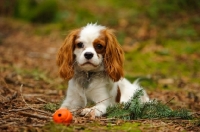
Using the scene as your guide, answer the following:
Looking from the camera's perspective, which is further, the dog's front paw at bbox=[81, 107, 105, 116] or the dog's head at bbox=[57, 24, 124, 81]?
the dog's head at bbox=[57, 24, 124, 81]

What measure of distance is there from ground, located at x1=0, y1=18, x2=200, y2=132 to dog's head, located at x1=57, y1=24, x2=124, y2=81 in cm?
57

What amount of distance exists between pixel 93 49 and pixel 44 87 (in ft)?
6.76

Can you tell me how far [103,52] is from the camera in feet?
15.1

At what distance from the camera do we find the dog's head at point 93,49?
4.48 m

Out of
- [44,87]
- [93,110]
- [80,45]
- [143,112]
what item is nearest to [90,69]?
[80,45]

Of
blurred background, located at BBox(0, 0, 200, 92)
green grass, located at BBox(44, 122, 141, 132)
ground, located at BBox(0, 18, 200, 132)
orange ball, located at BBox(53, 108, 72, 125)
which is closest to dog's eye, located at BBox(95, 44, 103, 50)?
ground, located at BBox(0, 18, 200, 132)

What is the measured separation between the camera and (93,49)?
4.43 metres

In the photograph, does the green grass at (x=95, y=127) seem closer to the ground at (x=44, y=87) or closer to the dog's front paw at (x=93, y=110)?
the ground at (x=44, y=87)

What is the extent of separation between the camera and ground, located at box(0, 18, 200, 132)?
363cm

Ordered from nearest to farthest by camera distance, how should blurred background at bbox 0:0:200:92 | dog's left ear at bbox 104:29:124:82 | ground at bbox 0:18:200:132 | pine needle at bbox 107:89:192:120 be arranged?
ground at bbox 0:18:200:132 < pine needle at bbox 107:89:192:120 < dog's left ear at bbox 104:29:124:82 < blurred background at bbox 0:0:200:92

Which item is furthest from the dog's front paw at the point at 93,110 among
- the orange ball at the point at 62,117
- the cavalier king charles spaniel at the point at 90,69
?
the orange ball at the point at 62,117

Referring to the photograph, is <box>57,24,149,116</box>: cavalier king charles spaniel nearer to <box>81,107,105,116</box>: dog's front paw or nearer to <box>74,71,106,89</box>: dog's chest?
<box>74,71,106,89</box>: dog's chest

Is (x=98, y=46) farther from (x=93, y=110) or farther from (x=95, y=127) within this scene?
(x=95, y=127)

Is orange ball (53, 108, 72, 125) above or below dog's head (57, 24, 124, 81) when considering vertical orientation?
below
